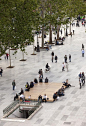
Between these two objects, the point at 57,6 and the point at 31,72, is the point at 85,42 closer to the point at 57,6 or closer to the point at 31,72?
the point at 57,6

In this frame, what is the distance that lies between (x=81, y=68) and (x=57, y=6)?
19739 millimetres

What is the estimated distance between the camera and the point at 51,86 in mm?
44406

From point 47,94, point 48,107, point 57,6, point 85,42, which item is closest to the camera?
point 48,107

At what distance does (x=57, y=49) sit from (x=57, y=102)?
32.3m

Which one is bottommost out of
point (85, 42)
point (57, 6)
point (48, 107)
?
point (48, 107)

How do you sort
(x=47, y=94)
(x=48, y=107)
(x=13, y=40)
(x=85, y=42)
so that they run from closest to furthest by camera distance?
(x=48, y=107) < (x=47, y=94) < (x=13, y=40) < (x=85, y=42)

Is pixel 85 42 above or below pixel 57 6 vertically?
below

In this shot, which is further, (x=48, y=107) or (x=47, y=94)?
(x=47, y=94)

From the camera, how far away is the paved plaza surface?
112ft

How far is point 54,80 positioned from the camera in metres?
47.5

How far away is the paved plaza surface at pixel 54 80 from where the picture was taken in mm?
34094

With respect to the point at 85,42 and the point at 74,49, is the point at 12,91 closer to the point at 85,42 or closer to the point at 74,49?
the point at 74,49

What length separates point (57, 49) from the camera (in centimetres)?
7062

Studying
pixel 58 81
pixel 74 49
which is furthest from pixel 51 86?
pixel 74 49
